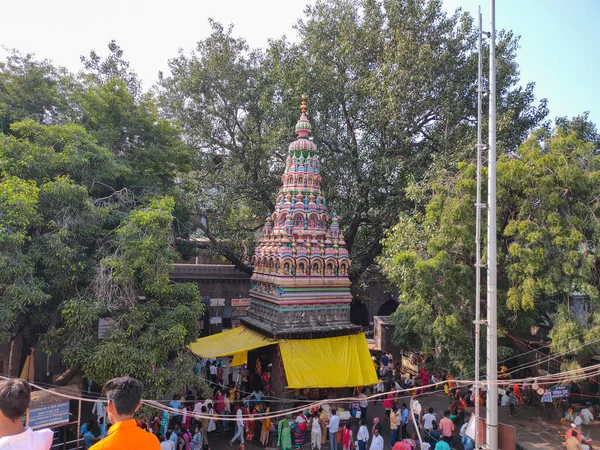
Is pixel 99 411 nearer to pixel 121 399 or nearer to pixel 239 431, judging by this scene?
pixel 239 431

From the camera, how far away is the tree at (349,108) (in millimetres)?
17453

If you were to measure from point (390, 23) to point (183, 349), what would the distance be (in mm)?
15672

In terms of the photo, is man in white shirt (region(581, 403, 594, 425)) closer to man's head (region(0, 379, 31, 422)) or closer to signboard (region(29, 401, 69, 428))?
signboard (region(29, 401, 69, 428))

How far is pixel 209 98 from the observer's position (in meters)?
21.8

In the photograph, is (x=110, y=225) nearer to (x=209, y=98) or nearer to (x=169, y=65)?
(x=209, y=98)

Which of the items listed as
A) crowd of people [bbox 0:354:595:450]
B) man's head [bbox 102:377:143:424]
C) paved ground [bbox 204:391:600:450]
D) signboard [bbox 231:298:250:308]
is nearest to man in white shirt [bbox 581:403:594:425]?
crowd of people [bbox 0:354:595:450]

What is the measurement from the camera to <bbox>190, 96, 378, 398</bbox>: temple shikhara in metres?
12.7

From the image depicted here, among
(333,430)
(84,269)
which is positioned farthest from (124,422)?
(333,430)

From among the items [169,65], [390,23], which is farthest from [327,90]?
[169,65]

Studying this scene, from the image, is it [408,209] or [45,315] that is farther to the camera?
[408,209]

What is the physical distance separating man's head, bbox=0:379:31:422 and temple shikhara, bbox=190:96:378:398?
9.21m

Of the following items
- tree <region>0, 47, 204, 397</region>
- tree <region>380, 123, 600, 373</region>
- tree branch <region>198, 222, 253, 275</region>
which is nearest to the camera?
tree <region>0, 47, 204, 397</region>

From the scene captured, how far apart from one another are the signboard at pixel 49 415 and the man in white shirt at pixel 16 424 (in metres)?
6.05

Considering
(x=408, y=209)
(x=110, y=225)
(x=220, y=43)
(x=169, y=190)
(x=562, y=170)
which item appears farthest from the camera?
(x=220, y=43)
